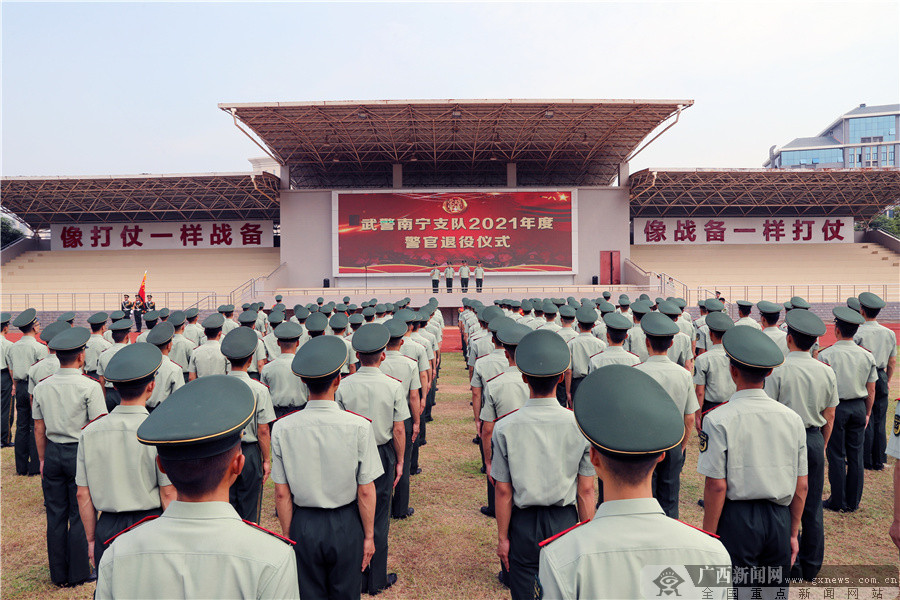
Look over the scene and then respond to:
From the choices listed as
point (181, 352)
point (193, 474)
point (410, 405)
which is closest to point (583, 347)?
point (410, 405)

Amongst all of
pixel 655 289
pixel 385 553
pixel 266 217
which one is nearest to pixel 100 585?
pixel 385 553

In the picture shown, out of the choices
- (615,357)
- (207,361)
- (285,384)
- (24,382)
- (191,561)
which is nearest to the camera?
(191,561)

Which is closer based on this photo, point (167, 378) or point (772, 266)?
point (167, 378)

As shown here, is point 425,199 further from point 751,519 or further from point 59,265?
point 751,519

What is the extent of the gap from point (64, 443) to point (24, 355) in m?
3.45

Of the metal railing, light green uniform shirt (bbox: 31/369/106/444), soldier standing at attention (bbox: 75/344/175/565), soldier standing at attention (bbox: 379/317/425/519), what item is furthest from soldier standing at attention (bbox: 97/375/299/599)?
the metal railing

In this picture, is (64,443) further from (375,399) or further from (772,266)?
(772,266)

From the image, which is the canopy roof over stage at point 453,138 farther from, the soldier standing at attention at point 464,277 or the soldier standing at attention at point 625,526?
the soldier standing at attention at point 625,526

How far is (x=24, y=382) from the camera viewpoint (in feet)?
19.3

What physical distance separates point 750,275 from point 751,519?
962 inches

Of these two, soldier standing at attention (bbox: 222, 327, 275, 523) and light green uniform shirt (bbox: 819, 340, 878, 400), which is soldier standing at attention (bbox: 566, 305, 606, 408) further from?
soldier standing at attention (bbox: 222, 327, 275, 523)

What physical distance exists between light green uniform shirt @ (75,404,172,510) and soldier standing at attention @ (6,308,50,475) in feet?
13.4

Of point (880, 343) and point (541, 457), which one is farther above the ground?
point (880, 343)

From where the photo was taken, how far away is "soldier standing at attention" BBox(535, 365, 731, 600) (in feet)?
3.89
